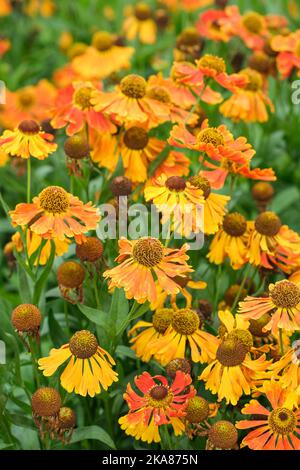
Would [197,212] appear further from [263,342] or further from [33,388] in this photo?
[33,388]

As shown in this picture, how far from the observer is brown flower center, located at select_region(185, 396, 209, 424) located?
53.7 inches

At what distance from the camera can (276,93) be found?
2506mm

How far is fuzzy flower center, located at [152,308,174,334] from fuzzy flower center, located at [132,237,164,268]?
6.5 inches

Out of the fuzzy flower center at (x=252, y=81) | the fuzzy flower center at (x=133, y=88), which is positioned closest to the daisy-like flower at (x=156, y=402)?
the fuzzy flower center at (x=133, y=88)

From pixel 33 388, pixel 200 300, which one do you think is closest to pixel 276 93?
pixel 200 300

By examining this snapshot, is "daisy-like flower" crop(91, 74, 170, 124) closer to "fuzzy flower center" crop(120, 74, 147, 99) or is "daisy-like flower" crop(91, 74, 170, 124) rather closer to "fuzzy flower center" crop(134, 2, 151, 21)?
"fuzzy flower center" crop(120, 74, 147, 99)

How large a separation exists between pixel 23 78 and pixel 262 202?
1582mm

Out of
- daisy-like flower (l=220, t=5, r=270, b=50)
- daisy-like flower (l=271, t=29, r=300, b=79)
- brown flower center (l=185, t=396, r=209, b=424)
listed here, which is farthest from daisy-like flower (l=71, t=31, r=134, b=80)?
brown flower center (l=185, t=396, r=209, b=424)

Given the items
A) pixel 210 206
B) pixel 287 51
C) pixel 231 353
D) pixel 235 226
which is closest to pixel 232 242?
pixel 235 226

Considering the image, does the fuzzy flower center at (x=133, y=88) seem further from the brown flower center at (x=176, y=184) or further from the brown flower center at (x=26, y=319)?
the brown flower center at (x=26, y=319)

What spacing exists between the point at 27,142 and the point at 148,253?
1.24 feet

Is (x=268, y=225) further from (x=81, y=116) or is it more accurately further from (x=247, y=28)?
(x=247, y=28)

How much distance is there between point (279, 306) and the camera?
1.40 metres

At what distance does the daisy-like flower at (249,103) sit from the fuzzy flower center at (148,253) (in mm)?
686
